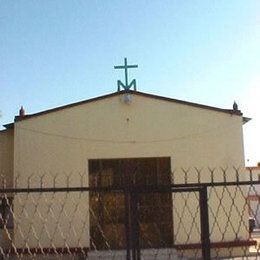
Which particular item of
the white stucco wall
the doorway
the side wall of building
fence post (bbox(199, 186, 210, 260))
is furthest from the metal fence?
fence post (bbox(199, 186, 210, 260))

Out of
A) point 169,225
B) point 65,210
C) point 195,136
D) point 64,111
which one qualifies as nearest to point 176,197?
point 169,225

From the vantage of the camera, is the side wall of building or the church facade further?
the side wall of building

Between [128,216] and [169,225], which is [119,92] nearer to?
[169,225]

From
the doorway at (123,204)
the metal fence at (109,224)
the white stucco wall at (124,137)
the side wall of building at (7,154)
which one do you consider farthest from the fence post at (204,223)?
the side wall of building at (7,154)

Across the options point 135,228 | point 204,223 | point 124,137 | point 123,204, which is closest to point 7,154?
point 124,137

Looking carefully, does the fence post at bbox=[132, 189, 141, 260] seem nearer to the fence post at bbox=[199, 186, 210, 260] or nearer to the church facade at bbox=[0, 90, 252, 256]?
the fence post at bbox=[199, 186, 210, 260]

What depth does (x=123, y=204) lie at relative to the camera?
1523cm

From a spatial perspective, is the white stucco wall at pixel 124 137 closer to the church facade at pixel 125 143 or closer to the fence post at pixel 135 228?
the church facade at pixel 125 143

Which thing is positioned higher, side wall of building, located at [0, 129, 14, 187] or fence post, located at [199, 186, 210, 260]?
side wall of building, located at [0, 129, 14, 187]

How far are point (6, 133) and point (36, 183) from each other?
2054mm

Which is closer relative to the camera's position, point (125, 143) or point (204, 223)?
point (204, 223)

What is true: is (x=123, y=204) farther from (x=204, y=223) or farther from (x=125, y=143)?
(x=204, y=223)

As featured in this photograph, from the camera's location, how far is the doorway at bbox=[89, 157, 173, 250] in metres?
15.2

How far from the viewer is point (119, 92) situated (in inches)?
611
